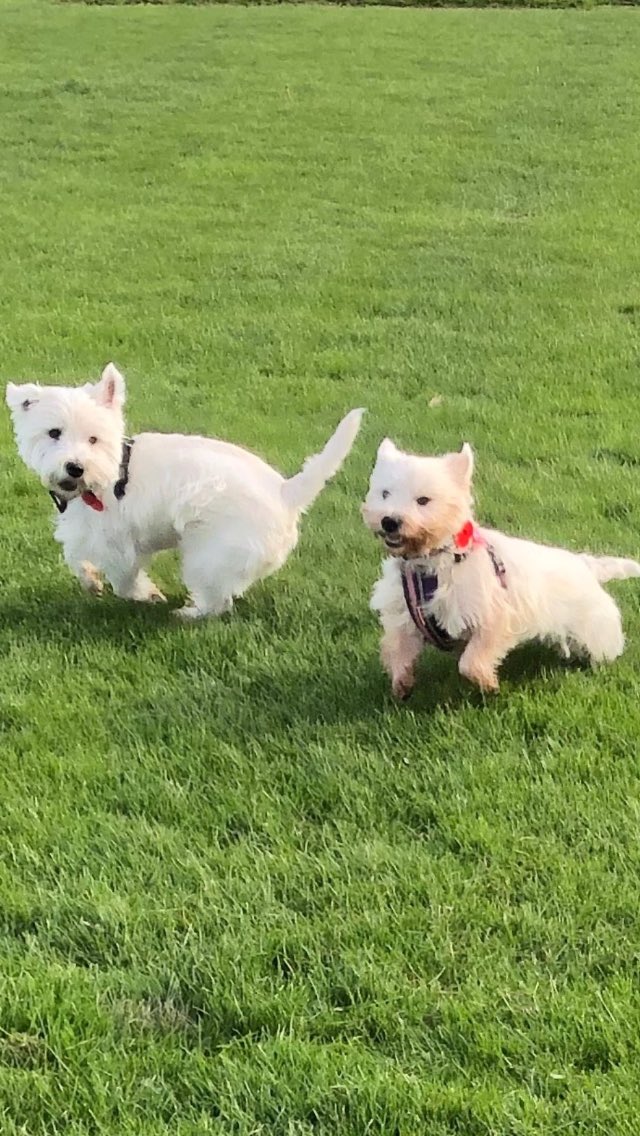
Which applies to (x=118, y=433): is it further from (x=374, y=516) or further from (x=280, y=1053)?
(x=280, y=1053)

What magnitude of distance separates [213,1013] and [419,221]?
32.1 feet

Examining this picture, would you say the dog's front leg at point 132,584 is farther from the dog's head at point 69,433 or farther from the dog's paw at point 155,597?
the dog's head at point 69,433

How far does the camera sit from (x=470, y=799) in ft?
12.3

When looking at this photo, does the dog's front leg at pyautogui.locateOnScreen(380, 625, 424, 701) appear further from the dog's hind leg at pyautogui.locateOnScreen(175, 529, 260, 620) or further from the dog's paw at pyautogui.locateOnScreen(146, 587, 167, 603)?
the dog's paw at pyautogui.locateOnScreen(146, 587, 167, 603)

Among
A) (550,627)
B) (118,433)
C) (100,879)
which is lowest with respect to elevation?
(100,879)

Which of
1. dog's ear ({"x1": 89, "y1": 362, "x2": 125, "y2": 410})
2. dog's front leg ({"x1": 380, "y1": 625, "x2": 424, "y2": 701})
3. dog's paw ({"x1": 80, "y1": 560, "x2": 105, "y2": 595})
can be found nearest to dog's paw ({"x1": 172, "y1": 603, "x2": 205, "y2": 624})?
dog's paw ({"x1": 80, "y1": 560, "x2": 105, "y2": 595})

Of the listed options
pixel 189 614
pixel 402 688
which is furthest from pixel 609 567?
pixel 189 614

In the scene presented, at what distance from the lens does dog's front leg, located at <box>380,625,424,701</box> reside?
14.1 ft

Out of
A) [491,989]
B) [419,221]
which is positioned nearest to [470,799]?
[491,989]

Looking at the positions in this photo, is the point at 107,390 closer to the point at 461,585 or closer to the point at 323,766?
the point at 461,585

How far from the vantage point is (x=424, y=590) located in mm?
Answer: 4203

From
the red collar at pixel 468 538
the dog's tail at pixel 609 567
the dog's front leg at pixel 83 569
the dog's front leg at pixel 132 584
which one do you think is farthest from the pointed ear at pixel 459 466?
the dog's front leg at pixel 83 569

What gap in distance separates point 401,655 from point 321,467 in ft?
3.11

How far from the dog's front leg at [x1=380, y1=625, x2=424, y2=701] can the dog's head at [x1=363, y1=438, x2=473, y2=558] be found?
0.35 metres
